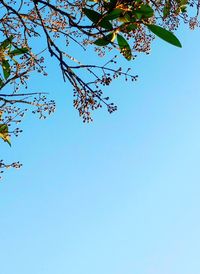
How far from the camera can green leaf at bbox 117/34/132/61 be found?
403 centimetres

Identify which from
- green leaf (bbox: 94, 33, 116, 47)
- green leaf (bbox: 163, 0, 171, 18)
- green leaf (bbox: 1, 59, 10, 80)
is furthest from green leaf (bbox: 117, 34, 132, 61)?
green leaf (bbox: 1, 59, 10, 80)

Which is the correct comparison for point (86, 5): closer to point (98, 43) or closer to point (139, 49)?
point (139, 49)

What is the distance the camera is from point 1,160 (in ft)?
16.1

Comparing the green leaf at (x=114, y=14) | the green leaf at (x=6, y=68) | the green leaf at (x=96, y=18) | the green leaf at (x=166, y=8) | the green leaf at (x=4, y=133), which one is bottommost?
the green leaf at (x=114, y=14)

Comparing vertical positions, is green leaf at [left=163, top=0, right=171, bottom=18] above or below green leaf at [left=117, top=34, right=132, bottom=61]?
above

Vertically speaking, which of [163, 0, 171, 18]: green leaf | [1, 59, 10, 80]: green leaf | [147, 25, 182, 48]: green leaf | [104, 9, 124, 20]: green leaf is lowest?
[147, 25, 182, 48]: green leaf

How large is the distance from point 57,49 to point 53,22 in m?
1.47

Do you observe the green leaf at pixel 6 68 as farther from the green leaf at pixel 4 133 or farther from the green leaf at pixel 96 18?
the green leaf at pixel 96 18

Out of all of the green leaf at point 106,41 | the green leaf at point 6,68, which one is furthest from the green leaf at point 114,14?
the green leaf at point 6,68

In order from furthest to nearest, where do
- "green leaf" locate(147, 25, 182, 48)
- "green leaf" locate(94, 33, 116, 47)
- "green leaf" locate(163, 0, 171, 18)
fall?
"green leaf" locate(163, 0, 171, 18) < "green leaf" locate(94, 33, 116, 47) < "green leaf" locate(147, 25, 182, 48)

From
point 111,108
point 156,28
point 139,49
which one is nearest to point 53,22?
point 139,49

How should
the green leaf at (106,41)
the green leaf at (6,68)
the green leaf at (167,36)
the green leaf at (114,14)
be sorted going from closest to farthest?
the green leaf at (167,36)
the green leaf at (114,14)
the green leaf at (106,41)
the green leaf at (6,68)

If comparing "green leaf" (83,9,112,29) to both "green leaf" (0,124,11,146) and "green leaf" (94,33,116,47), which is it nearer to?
"green leaf" (94,33,116,47)

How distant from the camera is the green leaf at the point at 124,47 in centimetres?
403
